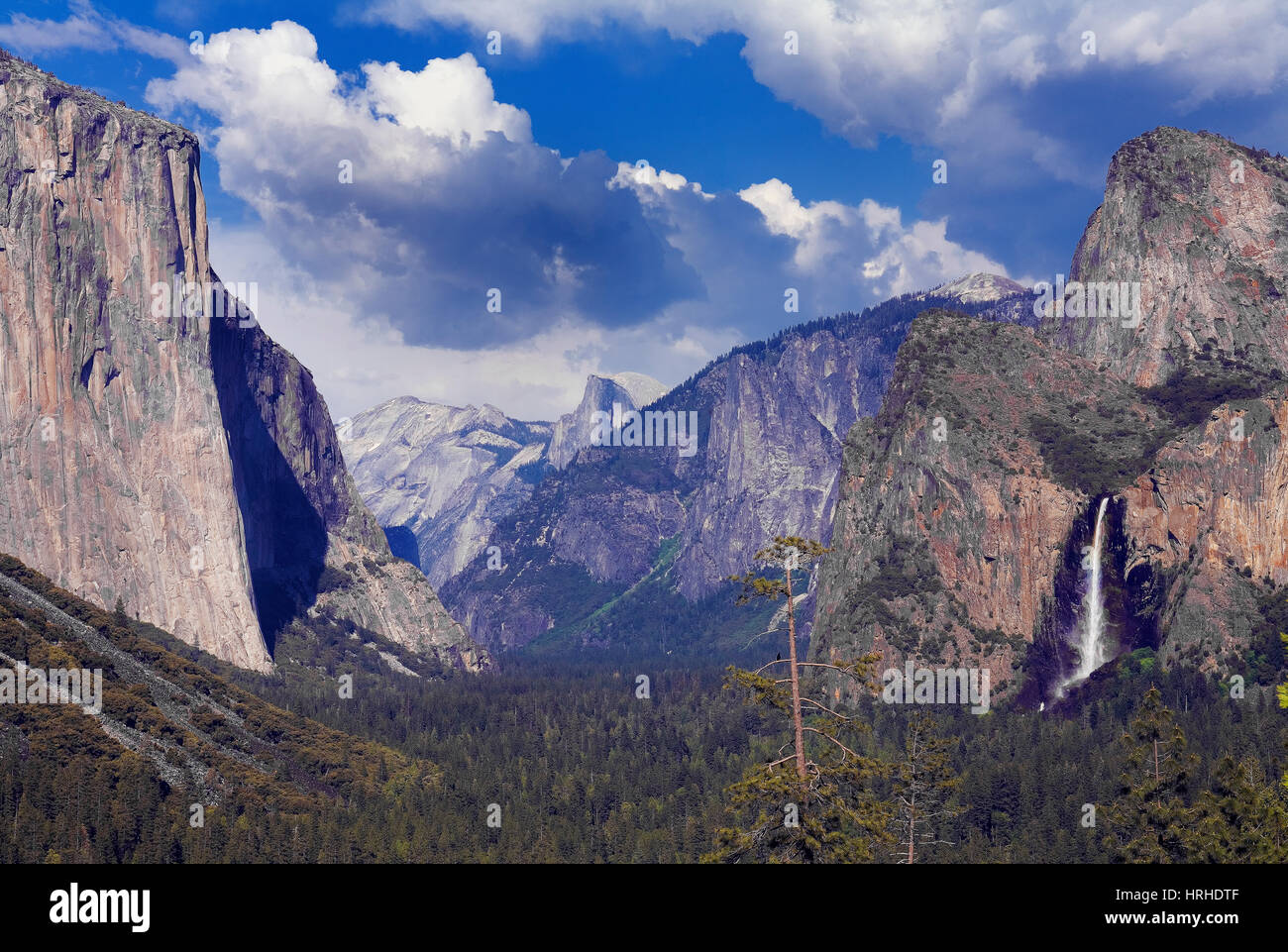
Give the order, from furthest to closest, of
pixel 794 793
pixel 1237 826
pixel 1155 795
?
pixel 1155 795 → pixel 1237 826 → pixel 794 793

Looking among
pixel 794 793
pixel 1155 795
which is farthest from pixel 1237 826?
pixel 794 793

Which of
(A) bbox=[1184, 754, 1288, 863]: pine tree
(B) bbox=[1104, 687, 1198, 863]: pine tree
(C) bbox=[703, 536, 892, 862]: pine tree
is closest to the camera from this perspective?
(C) bbox=[703, 536, 892, 862]: pine tree

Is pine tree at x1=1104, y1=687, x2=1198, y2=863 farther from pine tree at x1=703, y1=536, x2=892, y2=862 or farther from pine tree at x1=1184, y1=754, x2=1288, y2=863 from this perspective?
pine tree at x1=703, y1=536, x2=892, y2=862

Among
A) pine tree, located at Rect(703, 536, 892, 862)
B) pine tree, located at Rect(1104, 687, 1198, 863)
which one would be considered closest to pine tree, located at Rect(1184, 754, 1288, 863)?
pine tree, located at Rect(1104, 687, 1198, 863)

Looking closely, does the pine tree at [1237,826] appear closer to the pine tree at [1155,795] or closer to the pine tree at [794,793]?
the pine tree at [1155,795]

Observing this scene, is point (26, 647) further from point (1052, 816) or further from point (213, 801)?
point (1052, 816)

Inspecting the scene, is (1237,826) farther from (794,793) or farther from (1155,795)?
(794,793)

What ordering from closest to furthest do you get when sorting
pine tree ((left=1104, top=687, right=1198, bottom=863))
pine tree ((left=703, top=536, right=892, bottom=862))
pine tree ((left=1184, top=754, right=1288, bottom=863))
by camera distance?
pine tree ((left=703, top=536, right=892, bottom=862)), pine tree ((left=1184, top=754, right=1288, bottom=863)), pine tree ((left=1104, top=687, right=1198, bottom=863))

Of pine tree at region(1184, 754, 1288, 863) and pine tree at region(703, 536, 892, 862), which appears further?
pine tree at region(1184, 754, 1288, 863)
